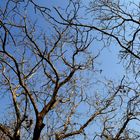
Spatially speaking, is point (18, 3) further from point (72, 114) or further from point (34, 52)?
point (72, 114)

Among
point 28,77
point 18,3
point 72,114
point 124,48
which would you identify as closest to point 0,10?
point 18,3

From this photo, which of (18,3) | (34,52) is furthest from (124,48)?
(34,52)

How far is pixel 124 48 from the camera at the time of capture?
6.88 m

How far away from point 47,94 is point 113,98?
3.02 metres

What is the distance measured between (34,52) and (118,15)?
4.65 metres

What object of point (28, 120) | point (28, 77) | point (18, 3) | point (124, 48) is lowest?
point (124, 48)

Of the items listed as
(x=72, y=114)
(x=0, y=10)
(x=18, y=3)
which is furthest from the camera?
(x=72, y=114)

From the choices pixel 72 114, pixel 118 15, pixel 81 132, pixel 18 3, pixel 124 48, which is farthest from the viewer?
pixel 72 114

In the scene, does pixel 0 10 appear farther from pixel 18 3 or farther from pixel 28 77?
pixel 28 77

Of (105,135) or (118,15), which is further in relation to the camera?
(105,135)

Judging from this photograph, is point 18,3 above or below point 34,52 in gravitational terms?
below

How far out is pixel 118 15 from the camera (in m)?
7.47

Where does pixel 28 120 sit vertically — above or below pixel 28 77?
below

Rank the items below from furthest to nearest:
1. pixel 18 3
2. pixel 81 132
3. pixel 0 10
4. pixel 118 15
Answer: pixel 81 132, pixel 0 10, pixel 18 3, pixel 118 15
